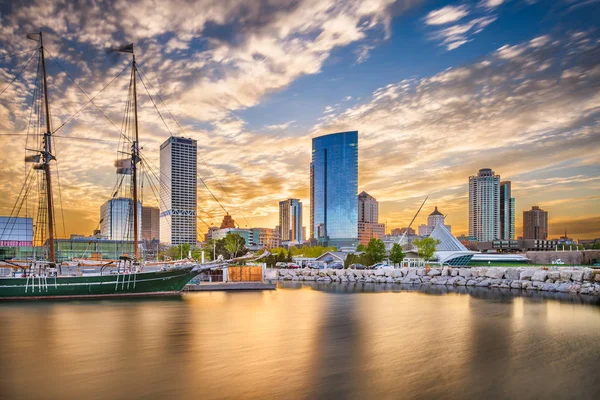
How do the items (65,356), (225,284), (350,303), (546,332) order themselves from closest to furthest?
(65,356) < (546,332) < (350,303) < (225,284)

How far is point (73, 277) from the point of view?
148 ft

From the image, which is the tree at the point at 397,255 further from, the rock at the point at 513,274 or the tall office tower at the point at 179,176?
the tall office tower at the point at 179,176

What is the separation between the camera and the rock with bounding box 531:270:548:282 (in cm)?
5244

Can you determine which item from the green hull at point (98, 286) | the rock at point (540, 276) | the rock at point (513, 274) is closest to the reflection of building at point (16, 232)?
the green hull at point (98, 286)

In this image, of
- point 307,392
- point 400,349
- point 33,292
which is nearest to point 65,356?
point 307,392

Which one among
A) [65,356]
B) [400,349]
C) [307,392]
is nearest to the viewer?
[307,392]

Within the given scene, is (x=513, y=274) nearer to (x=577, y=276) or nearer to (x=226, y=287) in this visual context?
(x=577, y=276)

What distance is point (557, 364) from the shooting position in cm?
1917

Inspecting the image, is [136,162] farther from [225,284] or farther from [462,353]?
[462,353]

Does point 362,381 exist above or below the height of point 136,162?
below

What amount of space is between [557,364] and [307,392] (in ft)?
39.3

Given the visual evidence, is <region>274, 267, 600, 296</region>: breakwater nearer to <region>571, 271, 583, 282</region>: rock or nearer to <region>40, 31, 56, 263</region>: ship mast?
<region>571, 271, 583, 282</region>: rock

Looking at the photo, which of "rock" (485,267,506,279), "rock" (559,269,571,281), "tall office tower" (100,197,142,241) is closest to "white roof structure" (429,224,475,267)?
"rock" (485,267,506,279)

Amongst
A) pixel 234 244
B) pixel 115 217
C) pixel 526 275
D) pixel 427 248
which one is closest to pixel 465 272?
pixel 526 275
